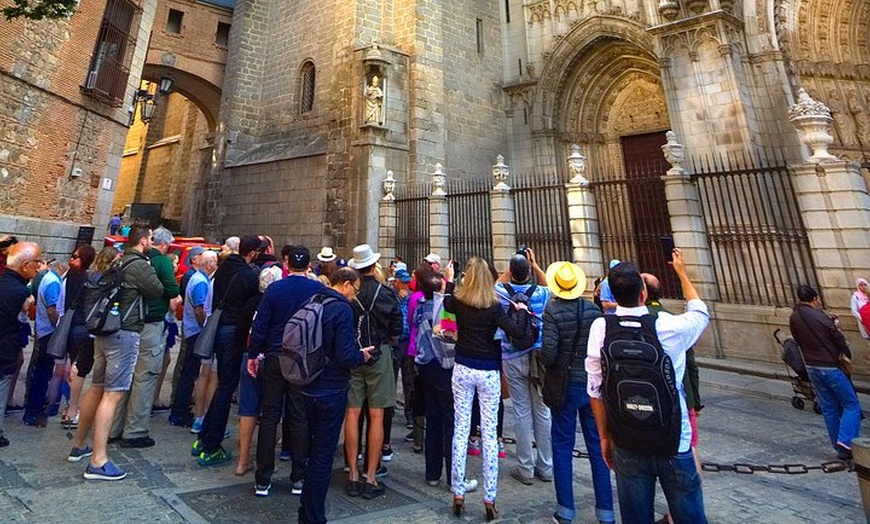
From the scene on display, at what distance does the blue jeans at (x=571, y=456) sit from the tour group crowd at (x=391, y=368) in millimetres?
11

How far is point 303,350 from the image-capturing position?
9.53 ft

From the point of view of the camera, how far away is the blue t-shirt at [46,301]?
196 inches

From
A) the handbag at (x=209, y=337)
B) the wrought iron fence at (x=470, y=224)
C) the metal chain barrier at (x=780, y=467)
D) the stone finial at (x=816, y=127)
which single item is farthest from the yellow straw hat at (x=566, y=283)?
the wrought iron fence at (x=470, y=224)

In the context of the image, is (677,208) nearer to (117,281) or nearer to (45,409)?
(117,281)

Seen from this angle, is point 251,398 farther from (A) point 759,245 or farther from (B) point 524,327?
(A) point 759,245

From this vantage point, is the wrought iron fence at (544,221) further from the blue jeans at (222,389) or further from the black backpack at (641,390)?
the black backpack at (641,390)

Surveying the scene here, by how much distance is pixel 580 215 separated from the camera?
985 centimetres

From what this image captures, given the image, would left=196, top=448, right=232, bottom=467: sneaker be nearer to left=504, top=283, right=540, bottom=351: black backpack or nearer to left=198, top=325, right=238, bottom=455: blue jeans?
left=198, top=325, right=238, bottom=455: blue jeans

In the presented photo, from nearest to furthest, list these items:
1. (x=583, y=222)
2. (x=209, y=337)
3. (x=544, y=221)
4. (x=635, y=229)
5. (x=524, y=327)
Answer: (x=524, y=327) < (x=209, y=337) < (x=583, y=222) < (x=635, y=229) < (x=544, y=221)

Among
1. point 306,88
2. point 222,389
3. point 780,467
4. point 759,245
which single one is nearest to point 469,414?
point 222,389

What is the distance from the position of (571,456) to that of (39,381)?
5776 mm

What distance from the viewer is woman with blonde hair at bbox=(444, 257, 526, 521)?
3299 millimetres

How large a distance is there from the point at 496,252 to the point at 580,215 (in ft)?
7.44

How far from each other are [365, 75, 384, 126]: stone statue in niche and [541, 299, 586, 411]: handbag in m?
11.0
